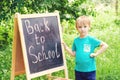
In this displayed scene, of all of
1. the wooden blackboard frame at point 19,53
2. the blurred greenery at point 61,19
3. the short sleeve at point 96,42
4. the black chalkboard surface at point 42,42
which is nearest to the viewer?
the wooden blackboard frame at point 19,53

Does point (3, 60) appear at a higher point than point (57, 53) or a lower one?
lower

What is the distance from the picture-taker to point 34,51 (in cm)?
448

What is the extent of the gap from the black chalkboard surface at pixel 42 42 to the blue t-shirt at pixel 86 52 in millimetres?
354

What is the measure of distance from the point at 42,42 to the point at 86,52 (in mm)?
588

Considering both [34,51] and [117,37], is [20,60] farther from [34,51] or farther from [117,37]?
[117,37]

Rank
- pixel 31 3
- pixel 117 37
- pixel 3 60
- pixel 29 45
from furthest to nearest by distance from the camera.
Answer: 1. pixel 117 37
2. pixel 3 60
3. pixel 31 3
4. pixel 29 45

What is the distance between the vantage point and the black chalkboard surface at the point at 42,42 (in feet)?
14.4

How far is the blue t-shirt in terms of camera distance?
4547 millimetres

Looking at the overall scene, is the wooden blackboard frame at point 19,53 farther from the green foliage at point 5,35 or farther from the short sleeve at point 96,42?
the green foliage at point 5,35

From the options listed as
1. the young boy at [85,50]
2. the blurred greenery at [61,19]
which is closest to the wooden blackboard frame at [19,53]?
the young boy at [85,50]

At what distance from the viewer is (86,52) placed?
4.56m

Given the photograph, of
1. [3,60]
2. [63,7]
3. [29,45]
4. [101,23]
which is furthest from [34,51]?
[101,23]

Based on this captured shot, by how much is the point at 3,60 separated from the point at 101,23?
6.59m

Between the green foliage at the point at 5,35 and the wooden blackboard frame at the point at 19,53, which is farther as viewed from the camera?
the green foliage at the point at 5,35
